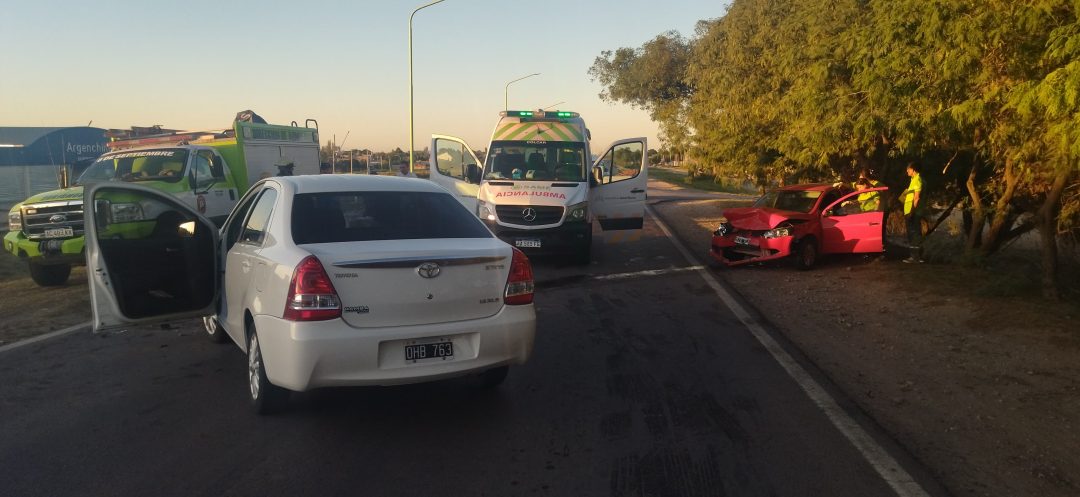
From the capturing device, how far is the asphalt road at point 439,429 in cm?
439

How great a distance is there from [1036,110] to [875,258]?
258 inches

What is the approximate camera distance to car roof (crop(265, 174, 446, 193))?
19.0ft

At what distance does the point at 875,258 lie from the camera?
1422 centimetres

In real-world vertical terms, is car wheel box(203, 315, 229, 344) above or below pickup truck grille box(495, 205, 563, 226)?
below

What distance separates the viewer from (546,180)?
14.1 metres

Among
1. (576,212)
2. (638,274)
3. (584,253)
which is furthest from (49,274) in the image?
(638,274)

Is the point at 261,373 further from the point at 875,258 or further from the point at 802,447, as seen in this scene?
the point at 875,258

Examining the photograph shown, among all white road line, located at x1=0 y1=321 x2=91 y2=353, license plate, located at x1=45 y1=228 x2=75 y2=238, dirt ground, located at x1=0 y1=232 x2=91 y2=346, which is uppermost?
license plate, located at x1=45 y1=228 x2=75 y2=238

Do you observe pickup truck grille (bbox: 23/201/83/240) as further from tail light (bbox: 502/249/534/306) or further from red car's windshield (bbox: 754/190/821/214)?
red car's windshield (bbox: 754/190/821/214)

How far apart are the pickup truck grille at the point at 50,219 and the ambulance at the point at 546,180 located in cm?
560

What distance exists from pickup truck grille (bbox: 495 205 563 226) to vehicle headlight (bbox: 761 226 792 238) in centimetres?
345

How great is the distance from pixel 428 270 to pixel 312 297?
73 centimetres

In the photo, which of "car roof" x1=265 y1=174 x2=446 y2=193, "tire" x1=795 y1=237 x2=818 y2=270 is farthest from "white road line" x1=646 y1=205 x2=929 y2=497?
"tire" x1=795 y1=237 x2=818 y2=270

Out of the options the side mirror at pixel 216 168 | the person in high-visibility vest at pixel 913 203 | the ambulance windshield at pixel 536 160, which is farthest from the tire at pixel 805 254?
the side mirror at pixel 216 168
